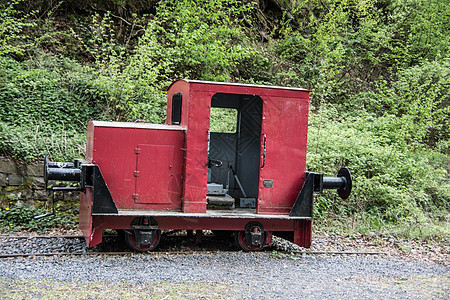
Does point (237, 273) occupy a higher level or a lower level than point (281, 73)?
lower

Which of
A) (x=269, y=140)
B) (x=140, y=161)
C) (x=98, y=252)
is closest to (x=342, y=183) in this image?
(x=269, y=140)

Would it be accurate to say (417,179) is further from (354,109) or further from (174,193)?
(174,193)

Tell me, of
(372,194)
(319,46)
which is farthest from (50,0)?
(372,194)

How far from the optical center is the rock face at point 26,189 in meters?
9.63

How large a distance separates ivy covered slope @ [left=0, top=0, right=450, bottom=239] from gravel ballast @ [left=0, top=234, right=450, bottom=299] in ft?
9.01

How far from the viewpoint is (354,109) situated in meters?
16.7

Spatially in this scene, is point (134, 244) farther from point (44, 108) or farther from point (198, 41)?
point (198, 41)

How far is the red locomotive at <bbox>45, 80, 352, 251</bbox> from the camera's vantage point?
7422 mm

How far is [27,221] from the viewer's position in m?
9.53

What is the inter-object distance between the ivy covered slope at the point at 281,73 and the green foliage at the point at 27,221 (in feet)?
4.15

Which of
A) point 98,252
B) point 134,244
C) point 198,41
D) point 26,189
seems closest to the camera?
point 98,252

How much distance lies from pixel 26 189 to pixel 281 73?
33.2 ft

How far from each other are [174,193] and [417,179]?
775 cm

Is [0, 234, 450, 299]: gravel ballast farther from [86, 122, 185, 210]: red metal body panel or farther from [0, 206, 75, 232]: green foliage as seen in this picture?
[0, 206, 75, 232]: green foliage
